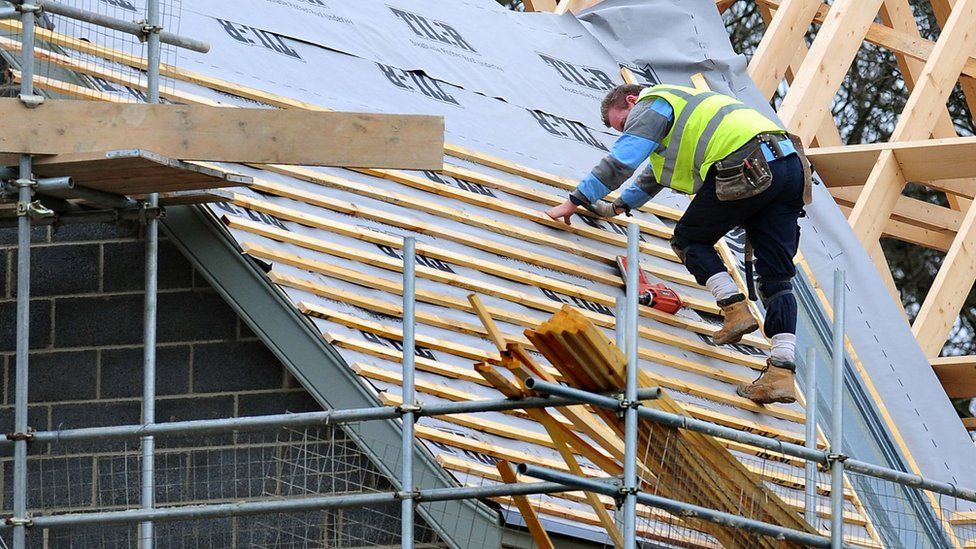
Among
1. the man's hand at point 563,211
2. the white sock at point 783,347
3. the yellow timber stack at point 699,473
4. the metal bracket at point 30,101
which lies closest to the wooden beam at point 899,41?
the man's hand at point 563,211

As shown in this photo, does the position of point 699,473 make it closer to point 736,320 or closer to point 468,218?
point 736,320

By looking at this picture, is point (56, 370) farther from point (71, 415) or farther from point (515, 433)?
point (515, 433)

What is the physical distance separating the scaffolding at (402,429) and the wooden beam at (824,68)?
3.83m

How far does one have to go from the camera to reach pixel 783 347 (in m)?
7.75

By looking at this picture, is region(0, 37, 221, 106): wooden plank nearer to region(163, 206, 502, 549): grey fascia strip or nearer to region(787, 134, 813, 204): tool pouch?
region(163, 206, 502, 549): grey fascia strip

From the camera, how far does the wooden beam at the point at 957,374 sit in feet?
34.5

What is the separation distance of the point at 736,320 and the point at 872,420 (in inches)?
46.6

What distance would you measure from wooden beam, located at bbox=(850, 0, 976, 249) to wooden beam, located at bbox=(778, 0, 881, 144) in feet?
1.53

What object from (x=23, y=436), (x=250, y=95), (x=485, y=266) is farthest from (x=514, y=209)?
(x=23, y=436)

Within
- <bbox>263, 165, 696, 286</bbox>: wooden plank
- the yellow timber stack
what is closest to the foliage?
<bbox>263, 165, 696, 286</bbox>: wooden plank

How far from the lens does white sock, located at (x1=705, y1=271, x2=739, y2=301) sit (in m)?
7.91

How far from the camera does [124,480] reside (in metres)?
6.86

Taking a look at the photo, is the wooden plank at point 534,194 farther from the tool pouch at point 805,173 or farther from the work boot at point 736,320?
the tool pouch at point 805,173

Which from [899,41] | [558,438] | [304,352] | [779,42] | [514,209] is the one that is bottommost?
[558,438]
